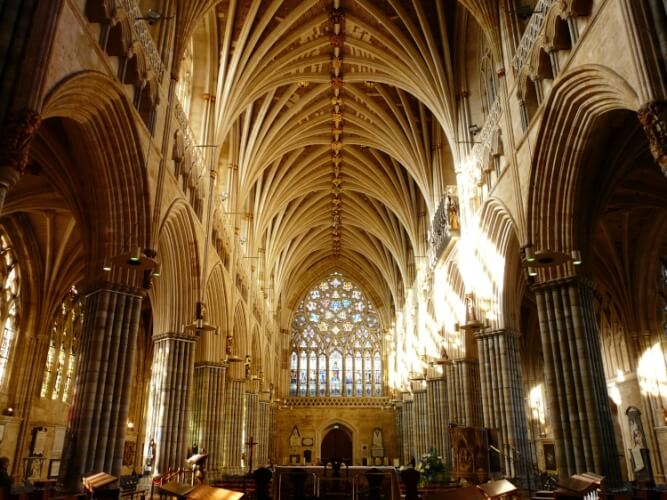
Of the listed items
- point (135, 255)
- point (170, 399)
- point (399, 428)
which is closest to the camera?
point (135, 255)

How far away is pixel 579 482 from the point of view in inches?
326

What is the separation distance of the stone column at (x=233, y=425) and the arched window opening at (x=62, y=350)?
21.7 feet

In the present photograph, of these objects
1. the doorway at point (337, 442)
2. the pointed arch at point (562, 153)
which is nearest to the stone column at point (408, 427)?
the doorway at point (337, 442)

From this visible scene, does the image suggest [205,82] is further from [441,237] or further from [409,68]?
[441,237]

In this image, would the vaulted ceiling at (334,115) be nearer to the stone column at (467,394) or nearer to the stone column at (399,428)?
the stone column at (467,394)

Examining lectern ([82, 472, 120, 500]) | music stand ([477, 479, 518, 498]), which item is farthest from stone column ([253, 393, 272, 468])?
music stand ([477, 479, 518, 498])

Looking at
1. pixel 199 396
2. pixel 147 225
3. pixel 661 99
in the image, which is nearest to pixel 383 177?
pixel 199 396

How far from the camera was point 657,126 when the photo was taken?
24.8 feet

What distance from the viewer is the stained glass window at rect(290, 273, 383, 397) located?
4328cm

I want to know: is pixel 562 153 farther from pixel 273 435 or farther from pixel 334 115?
pixel 273 435

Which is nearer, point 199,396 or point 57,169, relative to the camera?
point 57,169

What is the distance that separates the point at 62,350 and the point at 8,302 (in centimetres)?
388

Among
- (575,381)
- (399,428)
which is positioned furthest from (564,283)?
(399,428)

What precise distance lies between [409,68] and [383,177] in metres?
9.95
